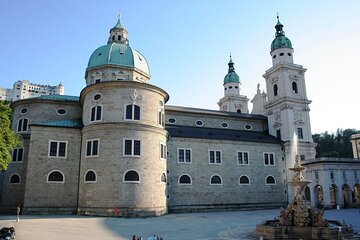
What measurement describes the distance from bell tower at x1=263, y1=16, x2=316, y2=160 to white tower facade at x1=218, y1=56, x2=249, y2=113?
38.2 ft

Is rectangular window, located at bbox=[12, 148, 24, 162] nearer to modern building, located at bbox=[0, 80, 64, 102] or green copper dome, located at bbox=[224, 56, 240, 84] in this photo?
green copper dome, located at bbox=[224, 56, 240, 84]

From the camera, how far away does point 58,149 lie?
30.3 metres

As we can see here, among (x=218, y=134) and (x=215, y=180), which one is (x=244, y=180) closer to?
(x=215, y=180)

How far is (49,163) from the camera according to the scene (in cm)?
2958

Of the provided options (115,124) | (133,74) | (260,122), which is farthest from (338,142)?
(115,124)

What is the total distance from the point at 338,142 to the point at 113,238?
76061 millimetres

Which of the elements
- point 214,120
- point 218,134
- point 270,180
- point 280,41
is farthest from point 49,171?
point 280,41

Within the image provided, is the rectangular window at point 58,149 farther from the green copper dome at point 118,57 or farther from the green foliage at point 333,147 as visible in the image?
the green foliage at point 333,147

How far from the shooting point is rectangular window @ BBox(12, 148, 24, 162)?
32866 mm

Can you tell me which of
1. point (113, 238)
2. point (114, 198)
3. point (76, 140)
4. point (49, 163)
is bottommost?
point (113, 238)

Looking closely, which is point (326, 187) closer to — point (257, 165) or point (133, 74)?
point (257, 165)

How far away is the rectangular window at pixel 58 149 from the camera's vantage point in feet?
98.6

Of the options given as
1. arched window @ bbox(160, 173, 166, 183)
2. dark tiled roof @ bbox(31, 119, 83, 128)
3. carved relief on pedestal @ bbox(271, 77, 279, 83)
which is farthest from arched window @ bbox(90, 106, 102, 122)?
carved relief on pedestal @ bbox(271, 77, 279, 83)

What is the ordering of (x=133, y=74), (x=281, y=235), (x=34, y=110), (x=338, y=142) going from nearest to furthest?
(x=281, y=235)
(x=34, y=110)
(x=133, y=74)
(x=338, y=142)
